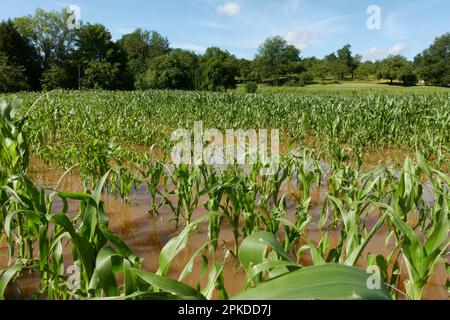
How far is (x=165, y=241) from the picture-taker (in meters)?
2.86

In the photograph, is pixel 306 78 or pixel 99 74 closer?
pixel 99 74

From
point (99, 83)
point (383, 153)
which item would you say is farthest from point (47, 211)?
point (99, 83)

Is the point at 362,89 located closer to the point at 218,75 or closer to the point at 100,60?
the point at 218,75

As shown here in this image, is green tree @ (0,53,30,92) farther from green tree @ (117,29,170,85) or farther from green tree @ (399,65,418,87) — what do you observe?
green tree @ (399,65,418,87)

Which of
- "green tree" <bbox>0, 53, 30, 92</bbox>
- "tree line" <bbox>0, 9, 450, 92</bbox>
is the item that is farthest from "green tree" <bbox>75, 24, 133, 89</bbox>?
"green tree" <bbox>0, 53, 30, 92</bbox>

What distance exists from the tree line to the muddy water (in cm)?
3861

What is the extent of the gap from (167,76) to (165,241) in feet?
187

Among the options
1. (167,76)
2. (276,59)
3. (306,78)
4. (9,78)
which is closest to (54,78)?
(9,78)

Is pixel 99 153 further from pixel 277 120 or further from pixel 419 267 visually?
pixel 277 120

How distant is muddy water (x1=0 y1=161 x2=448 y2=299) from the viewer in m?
2.18

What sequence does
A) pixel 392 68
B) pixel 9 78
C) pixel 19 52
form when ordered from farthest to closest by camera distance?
pixel 392 68
pixel 19 52
pixel 9 78

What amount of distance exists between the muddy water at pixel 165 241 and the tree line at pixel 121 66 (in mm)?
38610

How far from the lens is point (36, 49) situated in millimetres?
47844
